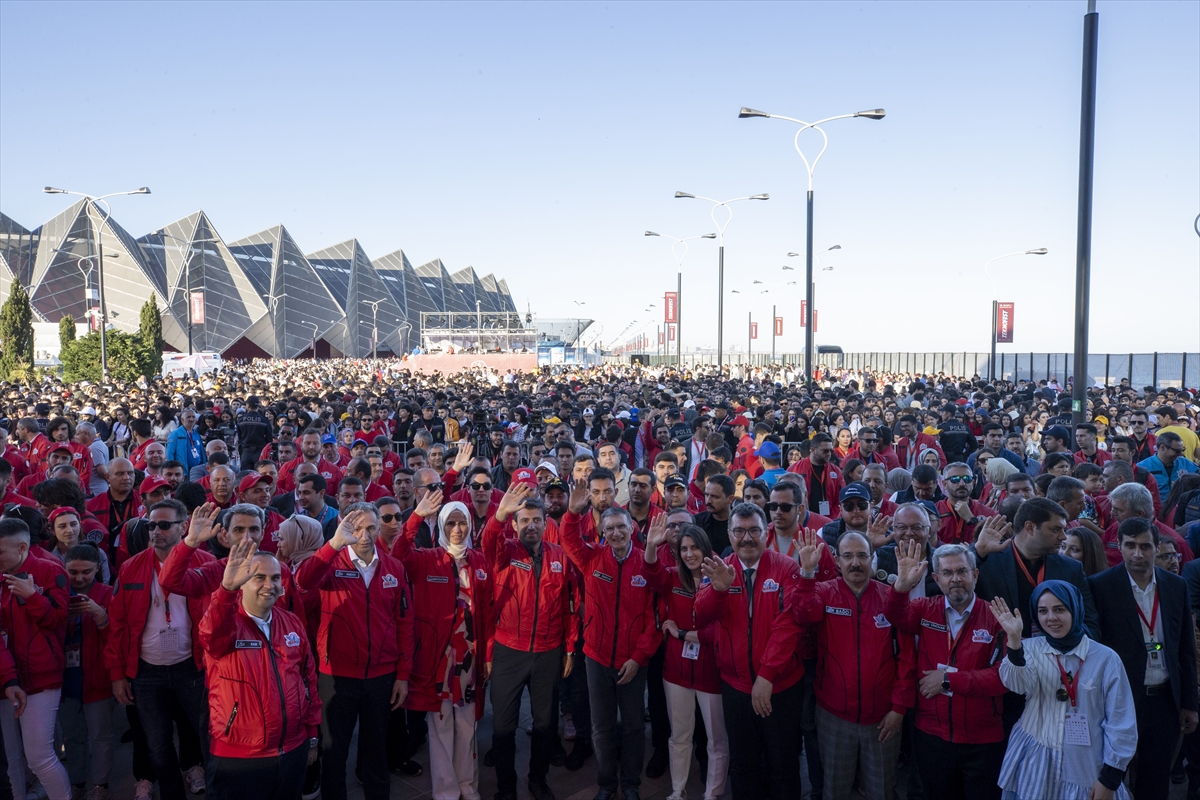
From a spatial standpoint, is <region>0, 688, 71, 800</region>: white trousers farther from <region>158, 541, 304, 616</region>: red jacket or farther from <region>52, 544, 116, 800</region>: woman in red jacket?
<region>158, 541, 304, 616</region>: red jacket

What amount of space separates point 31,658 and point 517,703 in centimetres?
268

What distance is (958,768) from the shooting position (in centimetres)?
421

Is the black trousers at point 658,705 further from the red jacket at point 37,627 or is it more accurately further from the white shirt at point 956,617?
the red jacket at point 37,627

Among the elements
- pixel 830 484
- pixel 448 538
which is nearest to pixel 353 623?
pixel 448 538

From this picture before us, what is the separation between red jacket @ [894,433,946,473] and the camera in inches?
408

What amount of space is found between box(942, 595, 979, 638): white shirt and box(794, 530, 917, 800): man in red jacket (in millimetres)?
218

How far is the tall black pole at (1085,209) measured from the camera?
10156 millimetres

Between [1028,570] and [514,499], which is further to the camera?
[514,499]

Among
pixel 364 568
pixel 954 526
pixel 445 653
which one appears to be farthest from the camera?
pixel 954 526

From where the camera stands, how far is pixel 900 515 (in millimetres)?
4711

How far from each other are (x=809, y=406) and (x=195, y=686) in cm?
1360

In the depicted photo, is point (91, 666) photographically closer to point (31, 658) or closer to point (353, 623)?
point (31, 658)

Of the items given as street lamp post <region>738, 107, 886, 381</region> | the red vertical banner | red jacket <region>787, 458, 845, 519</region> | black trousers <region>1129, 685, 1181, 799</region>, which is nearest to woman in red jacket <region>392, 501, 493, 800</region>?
black trousers <region>1129, 685, 1181, 799</region>

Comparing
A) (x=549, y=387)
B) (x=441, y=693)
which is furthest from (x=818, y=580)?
(x=549, y=387)
